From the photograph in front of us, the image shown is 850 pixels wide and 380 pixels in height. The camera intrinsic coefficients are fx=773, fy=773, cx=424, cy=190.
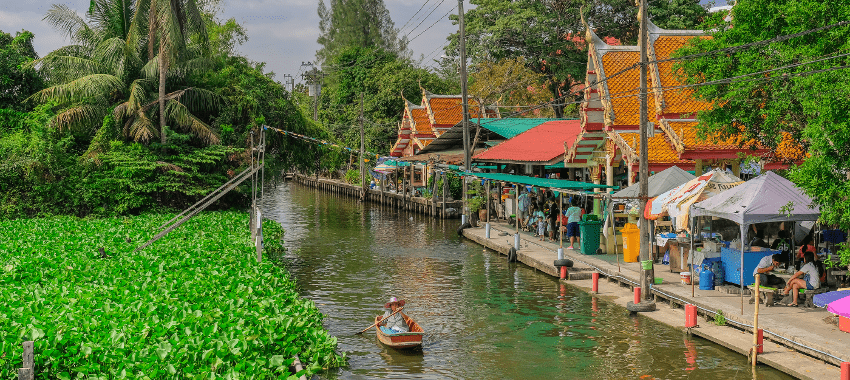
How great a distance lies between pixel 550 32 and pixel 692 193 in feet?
113

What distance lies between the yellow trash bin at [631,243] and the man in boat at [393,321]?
945 centimetres

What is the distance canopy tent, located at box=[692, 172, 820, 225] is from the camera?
16.1 meters

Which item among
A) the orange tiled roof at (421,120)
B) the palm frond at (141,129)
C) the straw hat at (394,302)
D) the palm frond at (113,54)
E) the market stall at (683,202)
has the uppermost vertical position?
the palm frond at (113,54)

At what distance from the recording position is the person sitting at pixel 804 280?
1611 centimetres

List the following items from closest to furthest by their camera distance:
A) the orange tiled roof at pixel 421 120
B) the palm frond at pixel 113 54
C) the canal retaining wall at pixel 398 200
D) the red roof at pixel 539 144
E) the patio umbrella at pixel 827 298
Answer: the patio umbrella at pixel 827 298, the red roof at pixel 539 144, the palm frond at pixel 113 54, the canal retaining wall at pixel 398 200, the orange tiled roof at pixel 421 120

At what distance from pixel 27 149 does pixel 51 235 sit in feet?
34.9

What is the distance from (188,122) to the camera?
113ft

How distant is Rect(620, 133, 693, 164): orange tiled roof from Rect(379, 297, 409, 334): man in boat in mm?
12730

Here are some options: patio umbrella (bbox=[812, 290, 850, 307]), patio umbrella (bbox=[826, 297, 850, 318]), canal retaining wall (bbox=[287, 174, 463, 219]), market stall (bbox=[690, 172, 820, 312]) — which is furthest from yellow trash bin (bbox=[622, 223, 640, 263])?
canal retaining wall (bbox=[287, 174, 463, 219])

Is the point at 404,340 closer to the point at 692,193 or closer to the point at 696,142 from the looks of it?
the point at 692,193

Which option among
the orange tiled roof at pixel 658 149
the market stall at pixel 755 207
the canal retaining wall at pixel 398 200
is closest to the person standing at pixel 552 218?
the orange tiled roof at pixel 658 149

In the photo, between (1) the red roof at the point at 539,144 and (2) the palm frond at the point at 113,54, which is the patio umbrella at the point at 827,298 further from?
(2) the palm frond at the point at 113,54

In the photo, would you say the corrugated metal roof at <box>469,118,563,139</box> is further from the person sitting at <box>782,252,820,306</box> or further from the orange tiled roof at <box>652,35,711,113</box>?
the person sitting at <box>782,252,820,306</box>

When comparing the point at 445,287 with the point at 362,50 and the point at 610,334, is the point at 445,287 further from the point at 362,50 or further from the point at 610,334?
the point at 362,50
